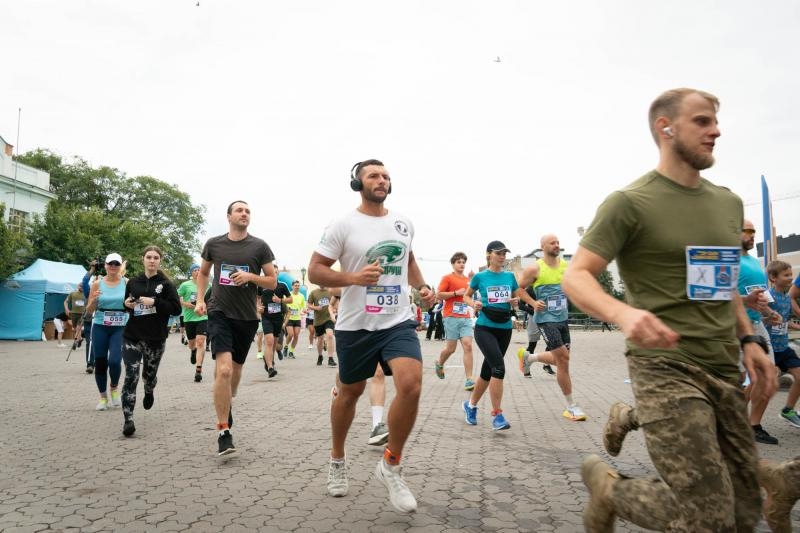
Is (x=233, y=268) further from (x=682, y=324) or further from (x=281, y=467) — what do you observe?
(x=682, y=324)

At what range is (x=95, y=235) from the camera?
1513 inches

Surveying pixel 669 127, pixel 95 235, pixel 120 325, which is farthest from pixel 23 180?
pixel 669 127

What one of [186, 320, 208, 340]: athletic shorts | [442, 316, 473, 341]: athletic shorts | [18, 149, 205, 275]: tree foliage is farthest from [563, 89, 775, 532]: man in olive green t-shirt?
[18, 149, 205, 275]: tree foliage

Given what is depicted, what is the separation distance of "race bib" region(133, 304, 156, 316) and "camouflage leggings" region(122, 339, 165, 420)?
12.4 inches

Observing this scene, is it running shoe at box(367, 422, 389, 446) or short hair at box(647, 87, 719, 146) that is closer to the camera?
short hair at box(647, 87, 719, 146)

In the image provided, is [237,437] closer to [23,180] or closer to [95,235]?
[95,235]

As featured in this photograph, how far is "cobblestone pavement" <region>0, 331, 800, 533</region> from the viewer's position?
3.45 meters

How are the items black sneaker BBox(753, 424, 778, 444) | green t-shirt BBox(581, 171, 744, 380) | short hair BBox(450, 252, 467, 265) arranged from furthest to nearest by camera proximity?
short hair BBox(450, 252, 467, 265), black sneaker BBox(753, 424, 778, 444), green t-shirt BBox(581, 171, 744, 380)

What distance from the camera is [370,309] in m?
3.86

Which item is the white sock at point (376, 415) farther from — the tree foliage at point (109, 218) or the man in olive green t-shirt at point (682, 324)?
the tree foliage at point (109, 218)

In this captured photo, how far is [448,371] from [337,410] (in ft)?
30.9

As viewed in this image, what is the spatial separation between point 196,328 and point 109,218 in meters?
34.6

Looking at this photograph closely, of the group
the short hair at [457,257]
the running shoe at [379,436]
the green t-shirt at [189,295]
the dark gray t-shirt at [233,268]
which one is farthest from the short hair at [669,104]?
the green t-shirt at [189,295]

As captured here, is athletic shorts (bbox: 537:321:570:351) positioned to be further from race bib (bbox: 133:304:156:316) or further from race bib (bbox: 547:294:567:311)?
race bib (bbox: 133:304:156:316)
